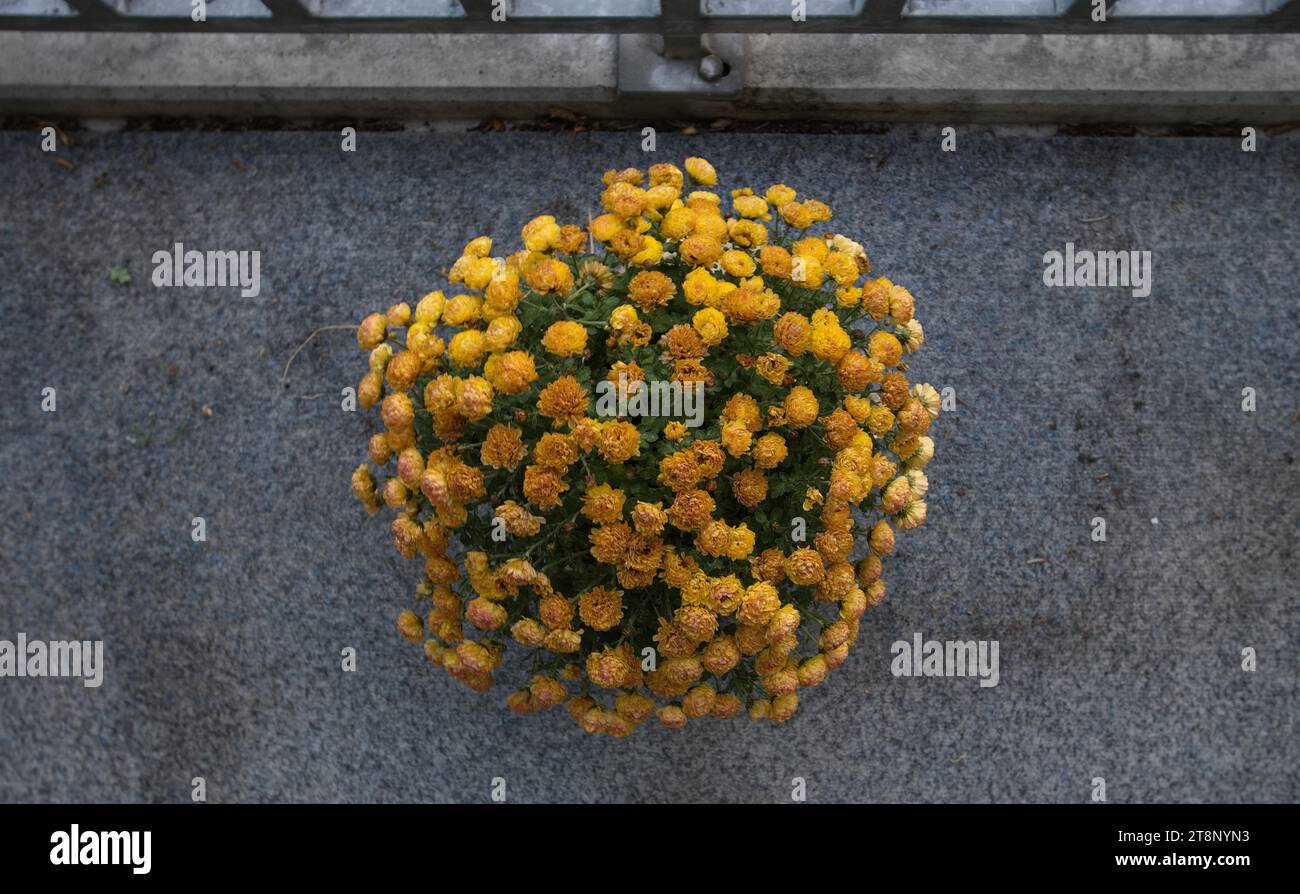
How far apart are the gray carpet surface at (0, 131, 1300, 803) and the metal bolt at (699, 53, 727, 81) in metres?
0.16

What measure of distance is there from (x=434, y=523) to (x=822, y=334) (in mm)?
652

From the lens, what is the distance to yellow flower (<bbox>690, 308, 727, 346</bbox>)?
1.53 meters

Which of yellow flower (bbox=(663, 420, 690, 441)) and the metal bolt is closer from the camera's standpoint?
yellow flower (bbox=(663, 420, 690, 441))

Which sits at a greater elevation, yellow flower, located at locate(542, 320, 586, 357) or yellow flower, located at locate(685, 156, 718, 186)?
yellow flower, located at locate(685, 156, 718, 186)

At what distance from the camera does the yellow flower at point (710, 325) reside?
153cm

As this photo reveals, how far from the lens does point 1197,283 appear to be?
2.38 metres

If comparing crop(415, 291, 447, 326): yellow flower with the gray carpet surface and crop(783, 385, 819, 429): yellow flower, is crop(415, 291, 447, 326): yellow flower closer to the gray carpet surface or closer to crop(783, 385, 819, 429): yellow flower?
crop(783, 385, 819, 429): yellow flower

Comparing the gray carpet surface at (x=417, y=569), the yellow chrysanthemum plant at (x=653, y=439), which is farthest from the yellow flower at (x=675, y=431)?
the gray carpet surface at (x=417, y=569)

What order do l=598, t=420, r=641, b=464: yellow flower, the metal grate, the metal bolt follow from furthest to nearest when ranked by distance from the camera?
the metal bolt → the metal grate → l=598, t=420, r=641, b=464: yellow flower

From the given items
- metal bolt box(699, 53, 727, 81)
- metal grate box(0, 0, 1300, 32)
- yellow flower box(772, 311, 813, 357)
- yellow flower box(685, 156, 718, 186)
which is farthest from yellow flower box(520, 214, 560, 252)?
metal bolt box(699, 53, 727, 81)

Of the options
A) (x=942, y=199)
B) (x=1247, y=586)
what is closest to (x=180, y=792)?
(x=942, y=199)

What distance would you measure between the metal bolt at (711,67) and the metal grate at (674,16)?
0.17 ft

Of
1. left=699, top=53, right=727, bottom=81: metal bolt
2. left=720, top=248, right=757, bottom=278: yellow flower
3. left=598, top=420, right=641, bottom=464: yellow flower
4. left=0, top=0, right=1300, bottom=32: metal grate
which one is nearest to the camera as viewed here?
left=598, top=420, right=641, bottom=464: yellow flower

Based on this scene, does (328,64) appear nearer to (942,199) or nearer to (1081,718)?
(942,199)
